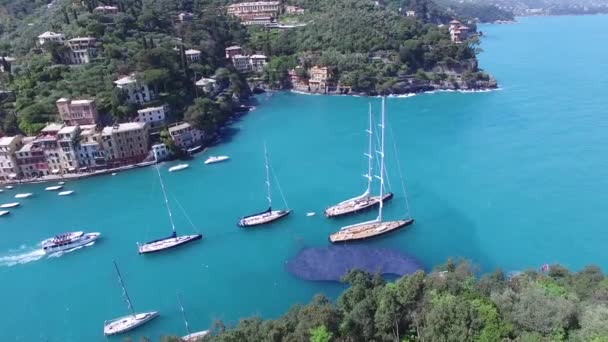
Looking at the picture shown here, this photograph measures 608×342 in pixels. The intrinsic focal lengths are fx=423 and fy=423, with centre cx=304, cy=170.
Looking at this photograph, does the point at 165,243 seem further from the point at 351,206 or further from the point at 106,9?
the point at 106,9

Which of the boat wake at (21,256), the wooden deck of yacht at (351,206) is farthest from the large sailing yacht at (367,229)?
the boat wake at (21,256)

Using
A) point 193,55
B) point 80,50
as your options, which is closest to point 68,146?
point 80,50

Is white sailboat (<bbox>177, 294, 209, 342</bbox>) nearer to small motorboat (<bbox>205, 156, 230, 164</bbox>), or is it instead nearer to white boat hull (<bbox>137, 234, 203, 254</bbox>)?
white boat hull (<bbox>137, 234, 203, 254</bbox>)

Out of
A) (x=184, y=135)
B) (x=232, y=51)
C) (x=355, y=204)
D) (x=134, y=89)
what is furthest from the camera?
(x=232, y=51)

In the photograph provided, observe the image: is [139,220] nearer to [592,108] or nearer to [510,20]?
[592,108]

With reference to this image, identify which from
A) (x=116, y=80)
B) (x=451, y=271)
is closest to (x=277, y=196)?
(x=451, y=271)

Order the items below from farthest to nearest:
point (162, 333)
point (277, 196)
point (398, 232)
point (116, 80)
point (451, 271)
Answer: point (116, 80) < point (277, 196) < point (398, 232) < point (162, 333) < point (451, 271)
